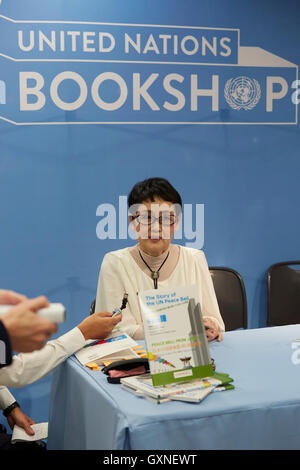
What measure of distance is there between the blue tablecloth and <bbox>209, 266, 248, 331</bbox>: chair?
4.92 ft

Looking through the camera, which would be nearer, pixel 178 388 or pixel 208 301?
pixel 178 388

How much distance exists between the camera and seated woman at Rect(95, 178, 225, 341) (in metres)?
2.62

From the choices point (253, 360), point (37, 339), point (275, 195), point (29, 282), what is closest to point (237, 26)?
point (275, 195)

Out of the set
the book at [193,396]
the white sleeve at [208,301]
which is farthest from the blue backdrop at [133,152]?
the book at [193,396]

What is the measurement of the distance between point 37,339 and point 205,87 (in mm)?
2774

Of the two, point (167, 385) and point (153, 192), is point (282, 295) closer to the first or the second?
point (153, 192)

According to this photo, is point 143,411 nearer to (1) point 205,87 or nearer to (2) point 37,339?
(2) point 37,339

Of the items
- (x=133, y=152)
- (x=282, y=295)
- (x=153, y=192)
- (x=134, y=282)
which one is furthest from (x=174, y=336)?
(x=282, y=295)

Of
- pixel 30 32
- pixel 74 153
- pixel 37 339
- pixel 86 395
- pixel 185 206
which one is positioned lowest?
pixel 86 395

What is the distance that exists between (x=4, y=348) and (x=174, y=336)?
25.2 inches

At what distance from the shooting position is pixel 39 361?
6.81 ft

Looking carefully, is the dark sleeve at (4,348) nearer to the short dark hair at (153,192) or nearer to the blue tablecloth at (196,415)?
the blue tablecloth at (196,415)

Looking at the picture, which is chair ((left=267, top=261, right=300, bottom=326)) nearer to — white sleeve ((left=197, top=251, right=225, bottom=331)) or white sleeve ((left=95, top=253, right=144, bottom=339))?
white sleeve ((left=197, top=251, right=225, bottom=331))

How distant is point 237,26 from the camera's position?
3742mm
